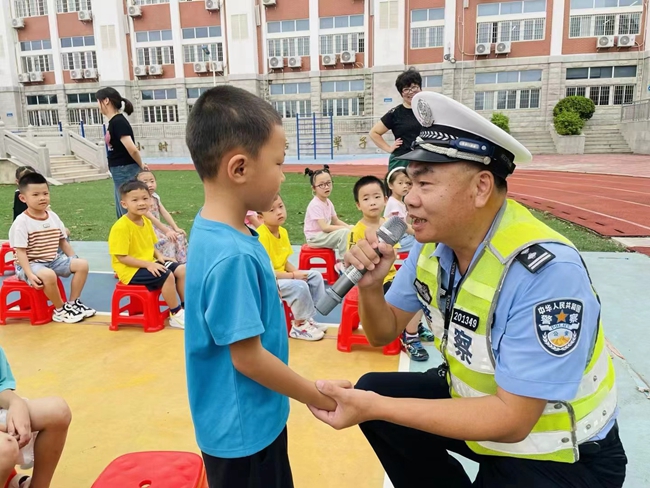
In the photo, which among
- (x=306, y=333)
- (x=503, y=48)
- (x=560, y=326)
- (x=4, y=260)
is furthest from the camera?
(x=503, y=48)

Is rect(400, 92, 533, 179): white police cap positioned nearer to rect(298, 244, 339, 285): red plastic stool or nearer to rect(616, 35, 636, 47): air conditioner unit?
rect(298, 244, 339, 285): red plastic stool

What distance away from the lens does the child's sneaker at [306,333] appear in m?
3.86

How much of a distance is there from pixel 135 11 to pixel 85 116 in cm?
770

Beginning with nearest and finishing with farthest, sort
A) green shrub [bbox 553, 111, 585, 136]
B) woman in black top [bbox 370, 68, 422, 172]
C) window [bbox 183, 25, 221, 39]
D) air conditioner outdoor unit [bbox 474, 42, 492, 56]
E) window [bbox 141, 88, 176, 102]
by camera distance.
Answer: woman in black top [bbox 370, 68, 422, 172] < green shrub [bbox 553, 111, 585, 136] < air conditioner outdoor unit [bbox 474, 42, 492, 56] < window [bbox 183, 25, 221, 39] < window [bbox 141, 88, 176, 102]

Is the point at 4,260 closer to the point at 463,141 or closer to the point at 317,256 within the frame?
→ the point at 317,256

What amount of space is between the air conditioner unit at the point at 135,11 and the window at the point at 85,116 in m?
6.61

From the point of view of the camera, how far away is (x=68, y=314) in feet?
14.1

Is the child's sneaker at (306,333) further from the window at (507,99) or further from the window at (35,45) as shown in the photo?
the window at (35,45)

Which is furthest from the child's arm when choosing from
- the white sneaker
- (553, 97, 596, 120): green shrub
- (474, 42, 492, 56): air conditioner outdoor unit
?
(474, 42, 492, 56): air conditioner outdoor unit

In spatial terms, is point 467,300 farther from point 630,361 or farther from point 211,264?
point 630,361

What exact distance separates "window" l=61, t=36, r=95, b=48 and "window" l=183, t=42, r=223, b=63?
635cm

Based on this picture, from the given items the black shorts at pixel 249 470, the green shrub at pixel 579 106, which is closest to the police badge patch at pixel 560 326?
the black shorts at pixel 249 470

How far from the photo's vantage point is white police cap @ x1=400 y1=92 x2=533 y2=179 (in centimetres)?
148

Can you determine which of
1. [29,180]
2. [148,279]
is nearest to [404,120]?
[148,279]
